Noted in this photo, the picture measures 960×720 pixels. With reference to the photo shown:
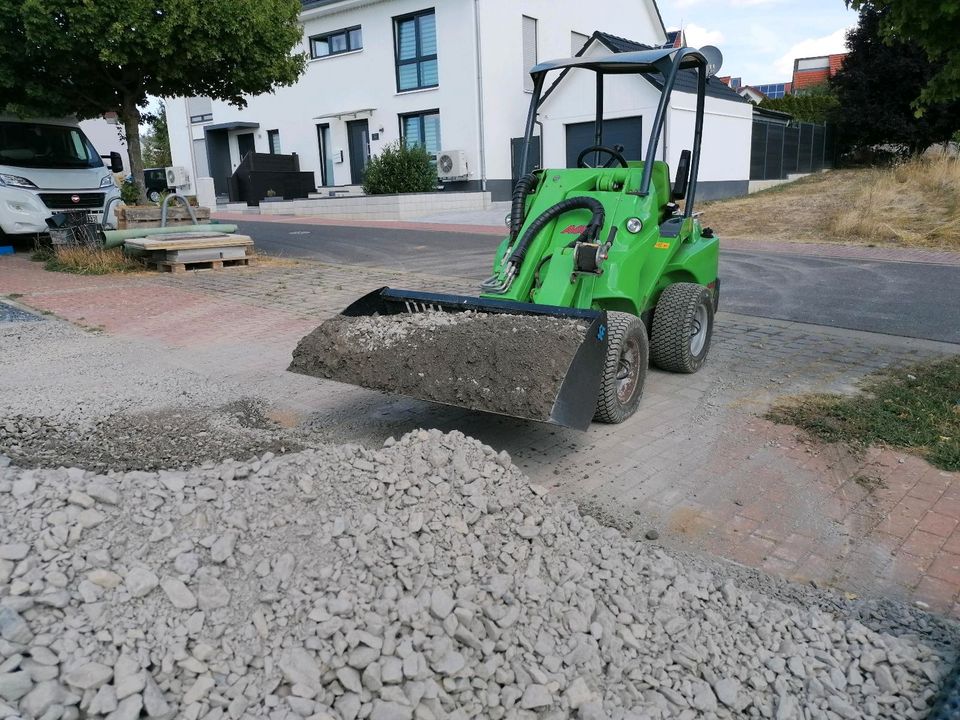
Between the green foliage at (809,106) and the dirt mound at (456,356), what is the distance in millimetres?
27492

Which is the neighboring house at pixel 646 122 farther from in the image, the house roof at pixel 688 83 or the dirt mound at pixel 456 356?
the dirt mound at pixel 456 356

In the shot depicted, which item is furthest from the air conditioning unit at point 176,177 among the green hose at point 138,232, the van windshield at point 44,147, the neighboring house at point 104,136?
the green hose at point 138,232

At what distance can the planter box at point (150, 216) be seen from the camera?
13242 millimetres

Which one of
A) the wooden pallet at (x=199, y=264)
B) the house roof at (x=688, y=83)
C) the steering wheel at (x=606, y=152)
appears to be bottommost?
the wooden pallet at (x=199, y=264)

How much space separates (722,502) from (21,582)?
10.3 feet

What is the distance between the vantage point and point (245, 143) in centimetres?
3053

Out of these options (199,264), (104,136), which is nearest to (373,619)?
(199,264)

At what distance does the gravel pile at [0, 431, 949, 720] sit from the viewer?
2436mm

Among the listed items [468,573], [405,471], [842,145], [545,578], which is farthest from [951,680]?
[842,145]

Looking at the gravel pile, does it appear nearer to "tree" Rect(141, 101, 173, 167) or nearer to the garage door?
the garage door

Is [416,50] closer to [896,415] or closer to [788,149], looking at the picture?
[788,149]

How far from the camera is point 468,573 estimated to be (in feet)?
9.43

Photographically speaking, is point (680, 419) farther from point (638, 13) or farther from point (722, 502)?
point (638, 13)

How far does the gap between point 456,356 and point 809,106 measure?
29.5 m
